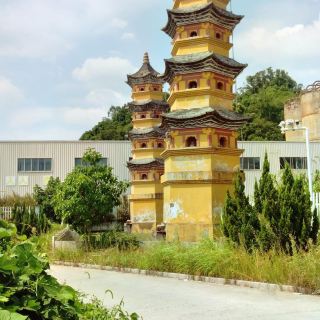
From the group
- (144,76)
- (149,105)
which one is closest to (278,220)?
(149,105)

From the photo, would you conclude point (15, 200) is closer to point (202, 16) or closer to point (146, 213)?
point (146, 213)

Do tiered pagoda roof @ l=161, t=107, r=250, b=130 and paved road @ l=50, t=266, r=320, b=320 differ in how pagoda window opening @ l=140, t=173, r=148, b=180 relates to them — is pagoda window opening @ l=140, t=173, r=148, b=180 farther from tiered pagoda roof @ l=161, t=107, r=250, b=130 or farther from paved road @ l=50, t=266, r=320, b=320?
paved road @ l=50, t=266, r=320, b=320

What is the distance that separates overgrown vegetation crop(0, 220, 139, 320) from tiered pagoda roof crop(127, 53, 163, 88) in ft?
102

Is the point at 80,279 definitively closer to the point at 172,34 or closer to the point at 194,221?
the point at 194,221

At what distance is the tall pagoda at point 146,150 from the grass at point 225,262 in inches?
576

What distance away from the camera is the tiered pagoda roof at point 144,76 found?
33.6 m

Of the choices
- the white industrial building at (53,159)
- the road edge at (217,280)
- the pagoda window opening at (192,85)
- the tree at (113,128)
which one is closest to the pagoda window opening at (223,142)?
the pagoda window opening at (192,85)

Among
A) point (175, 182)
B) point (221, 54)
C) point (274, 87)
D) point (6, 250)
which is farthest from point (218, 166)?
point (274, 87)

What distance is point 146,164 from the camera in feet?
102

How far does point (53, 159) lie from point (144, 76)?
11152mm

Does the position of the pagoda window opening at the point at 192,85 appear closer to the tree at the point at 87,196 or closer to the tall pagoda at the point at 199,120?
the tall pagoda at the point at 199,120

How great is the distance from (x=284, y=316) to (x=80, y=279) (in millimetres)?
6697

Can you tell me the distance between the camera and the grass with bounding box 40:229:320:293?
388 inches

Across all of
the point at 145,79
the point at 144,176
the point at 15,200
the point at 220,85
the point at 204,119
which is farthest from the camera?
the point at 15,200
